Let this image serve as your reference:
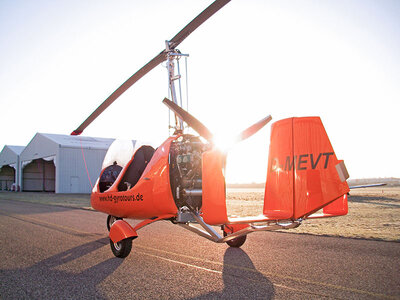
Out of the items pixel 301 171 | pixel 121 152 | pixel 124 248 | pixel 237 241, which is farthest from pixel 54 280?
pixel 121 152

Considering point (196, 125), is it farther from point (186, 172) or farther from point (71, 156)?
point (71, 156)

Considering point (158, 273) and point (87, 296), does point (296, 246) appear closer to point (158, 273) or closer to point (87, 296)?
point (158, 273)

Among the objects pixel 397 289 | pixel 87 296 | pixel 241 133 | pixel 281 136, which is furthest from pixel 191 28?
pixel 397 289

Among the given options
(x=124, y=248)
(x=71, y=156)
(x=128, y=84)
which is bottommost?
(x=124, y=248)

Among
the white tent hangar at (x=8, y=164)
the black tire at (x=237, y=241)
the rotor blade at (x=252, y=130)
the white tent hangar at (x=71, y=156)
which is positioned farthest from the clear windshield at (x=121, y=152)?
the white tent hangar at (x=8, y=164)

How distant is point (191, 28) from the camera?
4.96m

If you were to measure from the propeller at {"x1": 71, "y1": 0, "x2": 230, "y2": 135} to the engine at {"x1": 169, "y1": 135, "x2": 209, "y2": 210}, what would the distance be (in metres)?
1.68

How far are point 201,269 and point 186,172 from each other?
1.51 m

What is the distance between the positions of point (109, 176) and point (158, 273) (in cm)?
354

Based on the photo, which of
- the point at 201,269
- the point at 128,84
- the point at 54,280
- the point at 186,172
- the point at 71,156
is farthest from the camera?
the point at 71,156

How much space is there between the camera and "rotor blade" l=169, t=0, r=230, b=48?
14.1ft

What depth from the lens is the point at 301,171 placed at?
3664mm

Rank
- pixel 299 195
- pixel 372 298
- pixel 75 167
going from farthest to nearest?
pixel 75 167
pixel 299 195
pixel 372 298

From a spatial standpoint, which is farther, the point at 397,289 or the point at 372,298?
the point at 397,289
